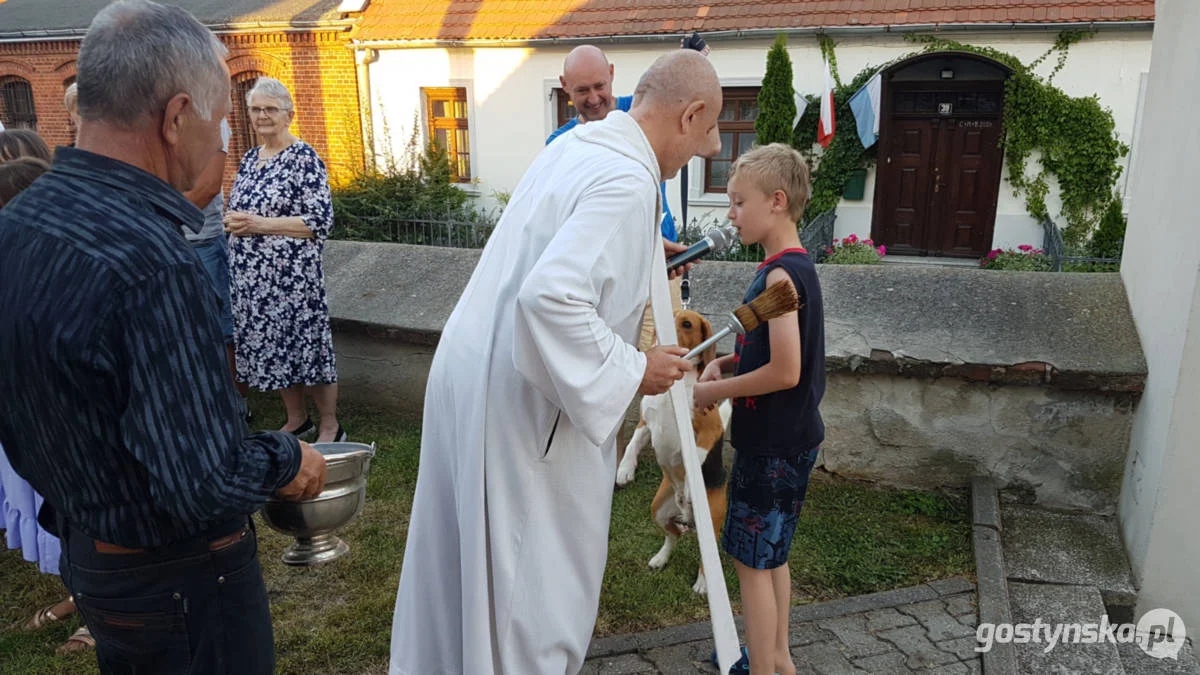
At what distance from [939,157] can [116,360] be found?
1427 centimetres

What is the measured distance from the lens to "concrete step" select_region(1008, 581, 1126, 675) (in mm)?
3061

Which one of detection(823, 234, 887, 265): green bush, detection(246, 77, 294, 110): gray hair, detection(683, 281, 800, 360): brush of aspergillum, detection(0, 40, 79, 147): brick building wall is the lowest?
detection(823, 234, 887, 265): green bush

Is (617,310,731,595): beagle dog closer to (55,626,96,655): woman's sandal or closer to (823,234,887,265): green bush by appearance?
(55,626,96,655): woman's sandal

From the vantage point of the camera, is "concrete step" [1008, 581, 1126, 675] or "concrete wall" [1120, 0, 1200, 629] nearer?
"concrete step" [1008, 581, 1126, 675]

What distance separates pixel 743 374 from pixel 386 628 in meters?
1.85

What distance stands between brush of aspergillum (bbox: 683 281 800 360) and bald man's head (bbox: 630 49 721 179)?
468mm

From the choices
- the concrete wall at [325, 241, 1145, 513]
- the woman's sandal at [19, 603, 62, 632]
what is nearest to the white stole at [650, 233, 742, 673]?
the concrete wall at [325, 241, 1145, 513]

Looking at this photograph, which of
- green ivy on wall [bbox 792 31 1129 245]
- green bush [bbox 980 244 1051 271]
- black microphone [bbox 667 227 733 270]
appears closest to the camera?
black microphone [bbox 667 227 733 270]

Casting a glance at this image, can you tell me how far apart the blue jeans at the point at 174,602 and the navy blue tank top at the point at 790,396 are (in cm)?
161

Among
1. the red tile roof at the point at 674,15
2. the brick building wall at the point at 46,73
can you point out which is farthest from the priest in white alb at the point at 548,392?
the brick building wall at the point at 46,73

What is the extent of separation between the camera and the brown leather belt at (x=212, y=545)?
1637mm

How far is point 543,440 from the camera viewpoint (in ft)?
7.08

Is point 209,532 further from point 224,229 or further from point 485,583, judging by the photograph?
point 224,229

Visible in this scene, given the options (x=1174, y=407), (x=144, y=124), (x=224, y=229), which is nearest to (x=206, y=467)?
(x=144, y=124)
